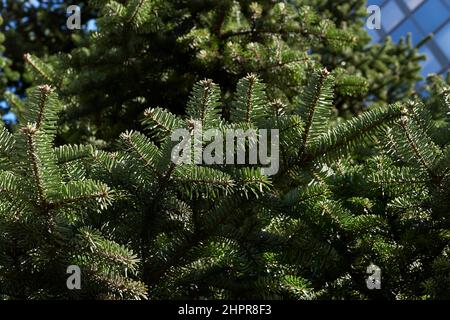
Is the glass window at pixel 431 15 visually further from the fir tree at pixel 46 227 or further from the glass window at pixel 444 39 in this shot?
the fir tree at pixel 46 227

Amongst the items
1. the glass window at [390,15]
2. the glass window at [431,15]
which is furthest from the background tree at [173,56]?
the glass window at [390,15]

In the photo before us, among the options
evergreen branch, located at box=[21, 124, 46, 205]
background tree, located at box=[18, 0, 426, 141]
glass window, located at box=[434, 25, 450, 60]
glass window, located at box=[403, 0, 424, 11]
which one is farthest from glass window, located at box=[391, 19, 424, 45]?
evergreen branch, located at box=[21, 124, 46, 205]

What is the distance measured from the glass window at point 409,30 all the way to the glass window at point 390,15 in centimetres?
31

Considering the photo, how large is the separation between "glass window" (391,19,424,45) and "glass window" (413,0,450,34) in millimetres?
212

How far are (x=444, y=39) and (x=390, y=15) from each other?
258cm

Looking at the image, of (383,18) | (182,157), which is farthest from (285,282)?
(383,18)

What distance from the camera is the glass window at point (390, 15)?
2119 cm

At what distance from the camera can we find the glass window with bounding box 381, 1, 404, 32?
21188mm

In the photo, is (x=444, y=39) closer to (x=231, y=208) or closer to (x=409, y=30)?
(x=409, y=30)

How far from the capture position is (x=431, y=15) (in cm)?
2005

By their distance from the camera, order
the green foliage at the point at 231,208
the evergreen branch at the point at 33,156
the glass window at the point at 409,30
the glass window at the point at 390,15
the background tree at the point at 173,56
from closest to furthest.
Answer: the evergreen branch at the point at 33,156 < the green foliage at the point at 231,208 < the background tree at the point at 173,56 < the glass window at the point at 409,30 < the glass window at the point at 390,15
